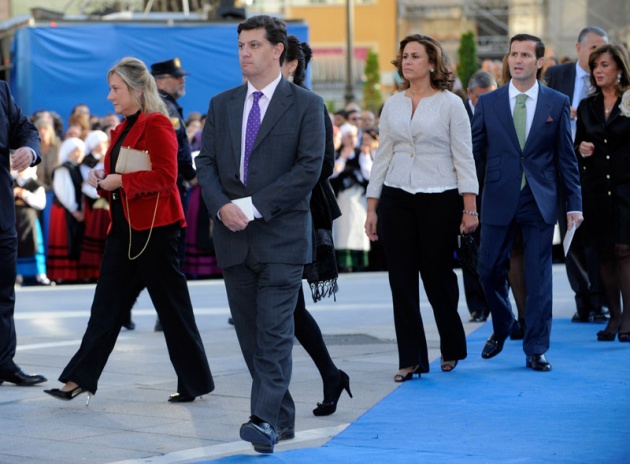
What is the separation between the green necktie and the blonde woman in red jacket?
8.08 feet

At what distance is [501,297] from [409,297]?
1.14 meters

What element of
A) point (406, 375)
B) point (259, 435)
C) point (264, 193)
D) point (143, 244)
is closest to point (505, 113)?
point (406, 375)

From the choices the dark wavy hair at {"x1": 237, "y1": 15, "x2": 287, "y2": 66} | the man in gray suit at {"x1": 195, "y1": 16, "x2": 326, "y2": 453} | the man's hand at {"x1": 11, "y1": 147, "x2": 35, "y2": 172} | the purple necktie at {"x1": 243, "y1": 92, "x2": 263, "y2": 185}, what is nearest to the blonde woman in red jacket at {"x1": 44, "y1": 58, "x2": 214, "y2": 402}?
the man's hand at {"x1": 11, "y1": 147, "x2": 35, "y2": 172}

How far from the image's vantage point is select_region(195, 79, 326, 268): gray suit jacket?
6570mm

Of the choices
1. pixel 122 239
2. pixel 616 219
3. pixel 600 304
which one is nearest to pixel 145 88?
pixel 122 239

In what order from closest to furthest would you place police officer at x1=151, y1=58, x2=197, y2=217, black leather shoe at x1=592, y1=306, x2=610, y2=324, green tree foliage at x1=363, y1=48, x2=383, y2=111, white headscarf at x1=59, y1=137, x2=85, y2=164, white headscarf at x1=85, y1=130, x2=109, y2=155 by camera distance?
police officer at x1=151, y1=58, x2=197, y2=217 → black leather shoe at x1=592, y1=306, x2=610, y2=324 → white headscarf at x1=85, y1=130, x2=109, y2=155 → white headscarf at x1=59, y1=137, x2=85, y2=164 → green tree foliage at x1=363, y1=48, x2=383, y2=111

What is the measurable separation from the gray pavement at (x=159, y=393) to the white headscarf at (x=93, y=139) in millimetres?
3445

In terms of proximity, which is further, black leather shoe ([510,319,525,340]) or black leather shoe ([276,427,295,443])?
black leather shoe ([510,319,525,340])

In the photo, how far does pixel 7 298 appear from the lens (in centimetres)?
866

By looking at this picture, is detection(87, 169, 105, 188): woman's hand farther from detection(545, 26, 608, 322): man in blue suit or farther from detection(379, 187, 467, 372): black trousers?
detection(545, 26, 608, 322): man in blue suit

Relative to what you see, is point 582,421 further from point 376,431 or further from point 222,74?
point 222,74

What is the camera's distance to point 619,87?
10773mm

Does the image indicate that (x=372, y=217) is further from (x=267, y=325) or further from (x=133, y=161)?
(x=267, y=325)

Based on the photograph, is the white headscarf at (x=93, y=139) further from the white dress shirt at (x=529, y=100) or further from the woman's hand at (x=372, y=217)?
the woman's hand at (x=372, y=217)
